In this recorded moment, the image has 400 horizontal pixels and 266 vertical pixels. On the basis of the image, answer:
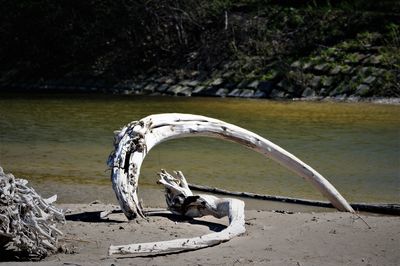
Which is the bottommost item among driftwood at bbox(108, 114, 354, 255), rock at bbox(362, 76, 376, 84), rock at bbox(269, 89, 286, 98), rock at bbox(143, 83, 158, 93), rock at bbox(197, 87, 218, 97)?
rock at bbox(143, 83, 158, 93)

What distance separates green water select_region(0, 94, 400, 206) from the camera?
9969 mm

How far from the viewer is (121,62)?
2830cm

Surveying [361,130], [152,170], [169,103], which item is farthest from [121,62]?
[152,170]

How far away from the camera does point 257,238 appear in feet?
21.1

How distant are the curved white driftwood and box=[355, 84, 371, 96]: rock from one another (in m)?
13.3

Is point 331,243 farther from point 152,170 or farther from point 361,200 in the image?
point 152,170

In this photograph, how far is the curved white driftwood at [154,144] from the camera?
6848 mm

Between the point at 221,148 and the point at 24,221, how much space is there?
7.93 metres

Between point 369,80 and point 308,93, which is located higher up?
point 369,80

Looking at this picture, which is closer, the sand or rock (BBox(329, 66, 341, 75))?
the sand

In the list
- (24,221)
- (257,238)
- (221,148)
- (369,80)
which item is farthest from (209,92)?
(24,221)

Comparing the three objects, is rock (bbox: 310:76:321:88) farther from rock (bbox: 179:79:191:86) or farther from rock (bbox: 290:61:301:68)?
rock (bbox: 179:79:191:86)

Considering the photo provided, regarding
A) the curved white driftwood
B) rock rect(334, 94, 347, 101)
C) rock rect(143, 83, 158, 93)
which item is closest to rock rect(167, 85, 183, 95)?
rock rect(143, 83, 158, 93)

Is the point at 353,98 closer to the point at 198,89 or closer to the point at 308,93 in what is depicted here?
the point at 308,93
